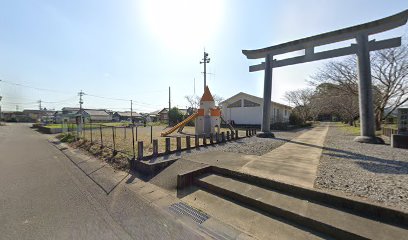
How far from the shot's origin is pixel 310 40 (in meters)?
9.91

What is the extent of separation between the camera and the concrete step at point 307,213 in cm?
243

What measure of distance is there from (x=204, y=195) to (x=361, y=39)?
10601mm

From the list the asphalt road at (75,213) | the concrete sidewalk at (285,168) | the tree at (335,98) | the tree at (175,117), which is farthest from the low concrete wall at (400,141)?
the tree at (175,117)

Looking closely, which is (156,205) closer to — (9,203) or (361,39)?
(9,203)

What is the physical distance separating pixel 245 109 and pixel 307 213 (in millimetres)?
22252

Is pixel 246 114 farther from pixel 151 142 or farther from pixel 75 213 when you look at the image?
pixel 75 213

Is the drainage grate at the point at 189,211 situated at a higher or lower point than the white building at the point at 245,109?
lower

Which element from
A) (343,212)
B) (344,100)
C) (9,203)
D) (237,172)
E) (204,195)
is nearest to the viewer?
(343,212)

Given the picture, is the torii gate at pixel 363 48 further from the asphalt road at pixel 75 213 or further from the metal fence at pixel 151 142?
the asphalt road at pixel 75 213

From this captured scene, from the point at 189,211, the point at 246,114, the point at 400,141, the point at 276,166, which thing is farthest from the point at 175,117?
the point at 189,211

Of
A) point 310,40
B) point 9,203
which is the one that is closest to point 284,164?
point 9,203

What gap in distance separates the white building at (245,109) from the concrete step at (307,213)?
2020 centimetres

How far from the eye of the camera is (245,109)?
2458 centimetres

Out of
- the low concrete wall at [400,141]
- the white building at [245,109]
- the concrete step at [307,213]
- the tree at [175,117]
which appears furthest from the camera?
the tree at [175,117]
